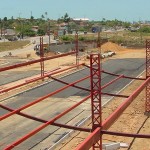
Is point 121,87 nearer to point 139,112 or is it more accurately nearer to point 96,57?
point 139,112

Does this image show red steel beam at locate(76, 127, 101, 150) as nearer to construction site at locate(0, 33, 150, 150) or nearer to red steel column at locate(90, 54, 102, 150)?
construction site at locate(0, 33, 150, 150)

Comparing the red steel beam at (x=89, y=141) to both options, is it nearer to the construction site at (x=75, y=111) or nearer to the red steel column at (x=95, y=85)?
the construction site at (x=75, y=111)

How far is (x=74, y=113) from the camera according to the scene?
2589 cm

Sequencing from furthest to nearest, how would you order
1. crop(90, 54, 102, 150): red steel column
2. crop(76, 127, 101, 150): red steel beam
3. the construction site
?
the construction site → crop(90, 54, 102, 150): red steel column → crop(76, 127, 101, 150): red steel beam

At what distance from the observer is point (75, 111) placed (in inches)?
1041

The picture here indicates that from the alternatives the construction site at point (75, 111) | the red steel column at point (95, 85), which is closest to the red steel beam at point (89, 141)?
Result: the construction site at point (75, 111)

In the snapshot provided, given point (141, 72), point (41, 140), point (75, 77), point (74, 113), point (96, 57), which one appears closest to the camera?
point (96, 57)

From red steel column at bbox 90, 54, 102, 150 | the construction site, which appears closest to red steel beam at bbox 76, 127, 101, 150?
the construction site

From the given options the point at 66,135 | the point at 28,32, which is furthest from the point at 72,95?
the point at 28,32

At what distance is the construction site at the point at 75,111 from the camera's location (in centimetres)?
1409

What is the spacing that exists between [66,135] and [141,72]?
2682 cm

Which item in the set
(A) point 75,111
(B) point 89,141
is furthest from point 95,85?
(A) point 75,111

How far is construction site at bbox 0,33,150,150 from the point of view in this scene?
46.2ft

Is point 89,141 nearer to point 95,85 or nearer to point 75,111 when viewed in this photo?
point 95,85
